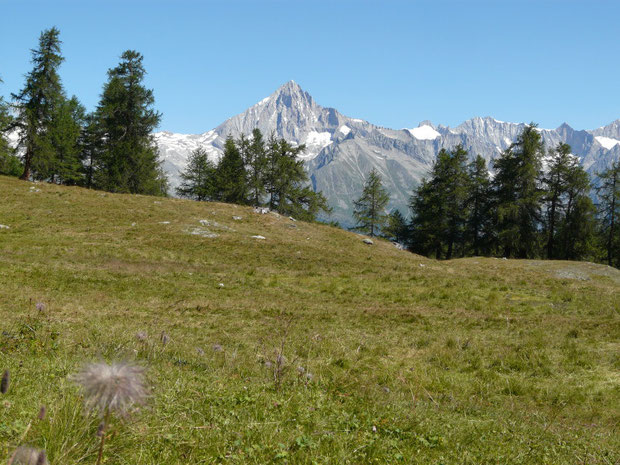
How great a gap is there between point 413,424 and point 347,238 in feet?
116

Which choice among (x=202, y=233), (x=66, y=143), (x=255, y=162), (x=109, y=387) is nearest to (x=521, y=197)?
(x=255, y=162)

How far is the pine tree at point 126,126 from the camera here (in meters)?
50.8

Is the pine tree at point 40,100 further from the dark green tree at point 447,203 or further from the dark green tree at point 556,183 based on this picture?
the dark green tree at point 556,183

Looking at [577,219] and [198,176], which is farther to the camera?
[198,176]

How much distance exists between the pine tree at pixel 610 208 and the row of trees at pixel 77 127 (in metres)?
61.1

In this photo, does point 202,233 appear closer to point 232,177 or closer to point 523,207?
point 232,177

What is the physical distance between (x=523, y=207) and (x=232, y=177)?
43138mm

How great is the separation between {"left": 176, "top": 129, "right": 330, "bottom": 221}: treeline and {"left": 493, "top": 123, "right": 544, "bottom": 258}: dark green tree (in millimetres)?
26897

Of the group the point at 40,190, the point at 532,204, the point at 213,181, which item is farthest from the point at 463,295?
the point at 213,181

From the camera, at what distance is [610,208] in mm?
53781

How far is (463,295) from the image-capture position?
19984 mm

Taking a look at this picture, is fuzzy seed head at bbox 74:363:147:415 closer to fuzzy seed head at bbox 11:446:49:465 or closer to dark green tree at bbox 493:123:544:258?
fuzzy seed head at bbox 11:446:49:465

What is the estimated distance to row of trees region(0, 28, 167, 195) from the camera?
4503 centimetres

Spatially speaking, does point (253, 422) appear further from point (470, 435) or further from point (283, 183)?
point (283, 183)
